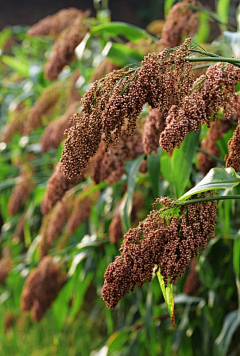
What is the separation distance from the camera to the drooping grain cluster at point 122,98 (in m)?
0.51

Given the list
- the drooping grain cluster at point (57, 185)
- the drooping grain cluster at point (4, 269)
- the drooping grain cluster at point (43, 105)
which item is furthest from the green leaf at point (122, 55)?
the drooping grain cluster at point (4, 269)

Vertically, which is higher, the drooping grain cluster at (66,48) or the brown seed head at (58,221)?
the drooping grain cluster at (66,48)

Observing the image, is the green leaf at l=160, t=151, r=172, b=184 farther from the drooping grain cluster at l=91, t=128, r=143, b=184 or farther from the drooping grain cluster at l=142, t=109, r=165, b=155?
the drooping grain cluster at l=142, t=109, r=165, b=155

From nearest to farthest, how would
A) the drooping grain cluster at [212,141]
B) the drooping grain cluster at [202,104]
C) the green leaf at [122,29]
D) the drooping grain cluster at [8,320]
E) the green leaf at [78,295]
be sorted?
the drooping grain cluster at [202,104] → the drooping grain cluster at [212,141] → the green leaf at [122,29] → the green leaf at [78,295] → the drooping grain cluster at [8,320]

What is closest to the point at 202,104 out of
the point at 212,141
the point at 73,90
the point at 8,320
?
the point at 212,141

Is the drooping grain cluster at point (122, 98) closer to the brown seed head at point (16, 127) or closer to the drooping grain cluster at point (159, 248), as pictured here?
the drooping grain cluster at point (159, 248)

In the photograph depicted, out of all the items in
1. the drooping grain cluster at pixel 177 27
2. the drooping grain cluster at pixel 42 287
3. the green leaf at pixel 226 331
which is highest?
the drooping grain cluster at pixel 177 27

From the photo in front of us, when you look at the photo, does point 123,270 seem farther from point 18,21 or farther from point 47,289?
point 18,21

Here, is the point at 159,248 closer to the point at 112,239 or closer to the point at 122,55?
the point at 112,239

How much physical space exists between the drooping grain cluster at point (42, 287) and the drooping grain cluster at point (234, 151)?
0.89 metres

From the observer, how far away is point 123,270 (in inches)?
20.2

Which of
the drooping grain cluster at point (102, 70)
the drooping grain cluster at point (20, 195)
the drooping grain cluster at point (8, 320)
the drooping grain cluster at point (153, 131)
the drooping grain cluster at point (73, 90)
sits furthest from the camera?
the drooping grain cluster at point (8, 320)

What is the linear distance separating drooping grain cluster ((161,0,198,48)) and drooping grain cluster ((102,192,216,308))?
1.90 feet

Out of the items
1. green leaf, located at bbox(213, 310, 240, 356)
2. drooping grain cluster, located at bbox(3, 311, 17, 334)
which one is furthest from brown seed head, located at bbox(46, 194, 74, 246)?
drooping grain cluster, located at bbox(3, 311, 17, 334)
